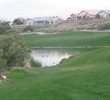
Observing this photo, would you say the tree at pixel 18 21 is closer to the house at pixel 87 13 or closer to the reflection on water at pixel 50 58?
the house at pixel 87 13

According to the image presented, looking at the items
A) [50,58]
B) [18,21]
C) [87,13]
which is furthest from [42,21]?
[50,58]

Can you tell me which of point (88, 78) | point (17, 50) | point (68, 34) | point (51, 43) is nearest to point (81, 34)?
point (68, 34)

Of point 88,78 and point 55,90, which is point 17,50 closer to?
point 88,78

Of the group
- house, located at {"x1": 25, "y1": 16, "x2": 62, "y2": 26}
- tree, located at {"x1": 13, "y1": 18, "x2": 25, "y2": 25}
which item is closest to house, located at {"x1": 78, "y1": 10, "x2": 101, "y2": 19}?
house, located at {"x1": 25, "y1": 16, "x2": 62, "y2": 26}

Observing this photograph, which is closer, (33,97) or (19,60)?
(33,97)

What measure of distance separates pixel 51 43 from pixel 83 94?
67.4m

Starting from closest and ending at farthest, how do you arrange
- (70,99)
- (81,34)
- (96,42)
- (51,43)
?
1. (70,99)
2. (96,42)
3. (51,43)
4. (81,34)

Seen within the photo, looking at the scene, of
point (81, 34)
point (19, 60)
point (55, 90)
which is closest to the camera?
point (55, 90)

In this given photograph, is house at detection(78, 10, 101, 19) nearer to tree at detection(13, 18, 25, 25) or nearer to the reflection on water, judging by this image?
tree at detection(13, 18, 25, 25)

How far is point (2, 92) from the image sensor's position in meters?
15.8

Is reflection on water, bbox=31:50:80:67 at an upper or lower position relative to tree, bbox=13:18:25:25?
lower

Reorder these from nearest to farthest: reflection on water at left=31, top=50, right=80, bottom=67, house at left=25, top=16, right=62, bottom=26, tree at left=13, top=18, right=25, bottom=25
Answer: reflection on water at left=31, top=50, right=80, bottom=67, tree at left=13, top=18, right=25, bottom=25, house at left=25, top=16, right=62, bottom=26

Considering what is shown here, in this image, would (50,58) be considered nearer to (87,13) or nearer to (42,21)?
(87,13)

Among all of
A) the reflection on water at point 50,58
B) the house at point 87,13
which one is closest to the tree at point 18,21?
the house at point 87,13
